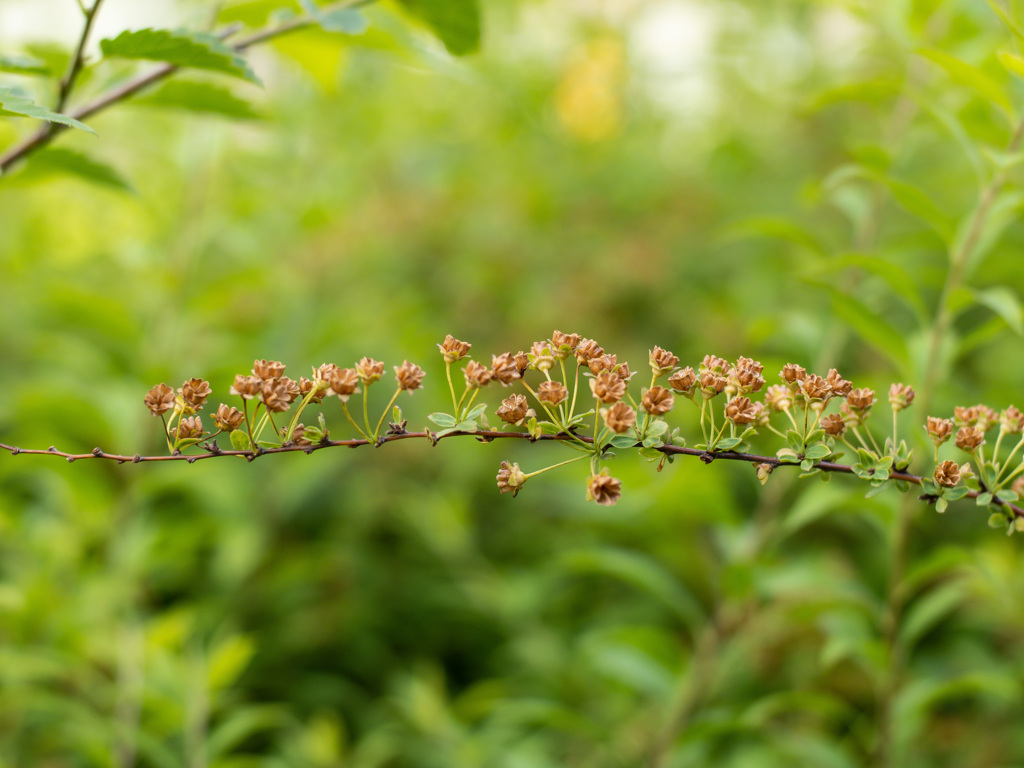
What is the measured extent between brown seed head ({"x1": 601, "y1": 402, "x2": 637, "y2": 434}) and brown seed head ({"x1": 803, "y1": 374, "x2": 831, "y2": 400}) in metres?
0.18

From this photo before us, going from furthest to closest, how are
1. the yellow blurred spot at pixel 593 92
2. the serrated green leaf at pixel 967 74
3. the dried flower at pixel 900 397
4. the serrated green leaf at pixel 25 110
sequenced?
1. the yellow blurred spot at pixel 593 92
2. the serrated green leaf at pixel 967 74
3. the dried flower at pixel 900 397
4. the serrated green leaf at pixel 25 110

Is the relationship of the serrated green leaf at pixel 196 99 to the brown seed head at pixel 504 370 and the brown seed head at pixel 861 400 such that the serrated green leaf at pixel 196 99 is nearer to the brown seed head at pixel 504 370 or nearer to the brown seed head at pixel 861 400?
the brown seed head at pixel 504 370

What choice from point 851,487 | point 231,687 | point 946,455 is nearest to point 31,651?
point 231,687

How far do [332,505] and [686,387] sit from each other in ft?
6.94

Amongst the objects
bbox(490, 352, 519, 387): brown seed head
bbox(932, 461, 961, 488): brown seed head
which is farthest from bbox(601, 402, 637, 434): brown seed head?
bbox(932, 461, 961, 488): brown seed head

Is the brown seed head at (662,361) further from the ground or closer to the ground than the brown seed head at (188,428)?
further from the ground

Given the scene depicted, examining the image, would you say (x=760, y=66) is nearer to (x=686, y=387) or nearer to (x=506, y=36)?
(x=506, y=36)

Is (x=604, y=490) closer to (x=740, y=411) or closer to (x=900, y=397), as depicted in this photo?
(x=740, y=411)

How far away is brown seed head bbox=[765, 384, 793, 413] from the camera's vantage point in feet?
2.45

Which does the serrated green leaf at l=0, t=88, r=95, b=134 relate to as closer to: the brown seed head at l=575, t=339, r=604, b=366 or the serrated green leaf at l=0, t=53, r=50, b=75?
the serrated green leaf at l=0, t=53, r=50, b=75

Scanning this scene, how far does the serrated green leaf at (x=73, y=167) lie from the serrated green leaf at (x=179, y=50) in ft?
0.75

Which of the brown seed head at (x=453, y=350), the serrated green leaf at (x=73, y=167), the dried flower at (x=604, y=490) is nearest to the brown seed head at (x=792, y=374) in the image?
the dried flower at (x=604, y=490)

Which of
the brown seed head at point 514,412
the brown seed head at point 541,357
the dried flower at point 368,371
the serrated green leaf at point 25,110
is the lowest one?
the brown seed head at point 514,412

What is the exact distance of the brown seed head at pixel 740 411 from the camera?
743 mm
